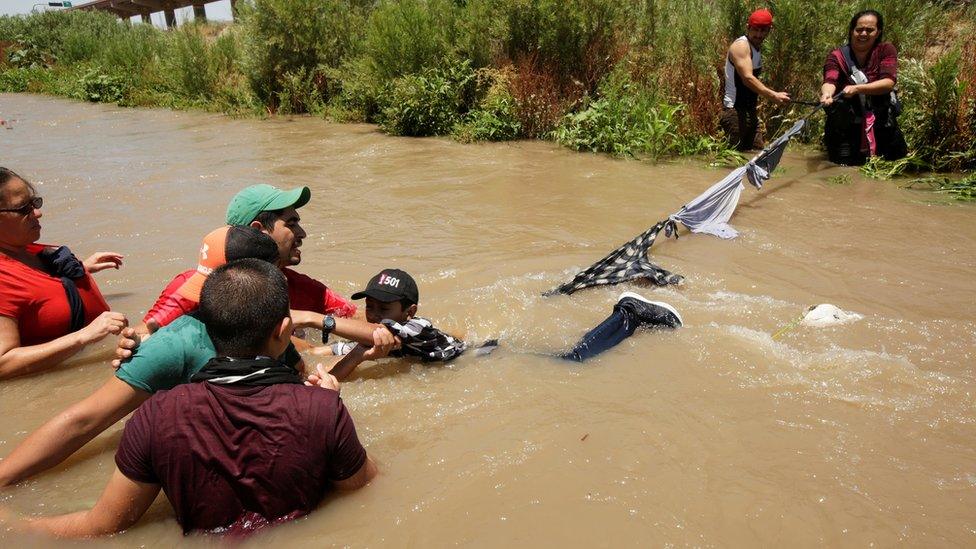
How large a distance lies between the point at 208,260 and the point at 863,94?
6718 mm

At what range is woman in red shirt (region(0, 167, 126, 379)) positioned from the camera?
10.2ft

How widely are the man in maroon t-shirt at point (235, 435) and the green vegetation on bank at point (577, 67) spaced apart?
6912 millimetres

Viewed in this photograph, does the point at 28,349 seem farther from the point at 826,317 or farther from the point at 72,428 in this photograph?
the point at 826,317

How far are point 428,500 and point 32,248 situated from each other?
2516mm

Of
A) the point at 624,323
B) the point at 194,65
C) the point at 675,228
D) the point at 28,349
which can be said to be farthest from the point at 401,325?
the point at 194,65

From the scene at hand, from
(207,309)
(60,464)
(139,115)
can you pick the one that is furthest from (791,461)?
(139,115)

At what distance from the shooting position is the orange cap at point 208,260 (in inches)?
107

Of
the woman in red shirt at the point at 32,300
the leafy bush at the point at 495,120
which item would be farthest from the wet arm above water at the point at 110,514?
the leafy bush at the point at 495,120

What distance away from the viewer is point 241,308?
1999 mm

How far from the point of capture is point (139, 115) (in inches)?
581

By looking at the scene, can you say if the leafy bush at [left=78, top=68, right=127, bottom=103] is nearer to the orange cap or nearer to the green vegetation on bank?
the green vegetation on bank

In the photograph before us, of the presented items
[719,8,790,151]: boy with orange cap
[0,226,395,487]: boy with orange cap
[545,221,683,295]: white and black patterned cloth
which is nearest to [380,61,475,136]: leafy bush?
[719,8,790,151]: boy with orange cap

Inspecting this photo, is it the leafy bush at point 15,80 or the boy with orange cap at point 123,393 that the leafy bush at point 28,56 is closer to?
the leafy bush at point 15,80

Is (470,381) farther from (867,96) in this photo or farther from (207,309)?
(867,96)
